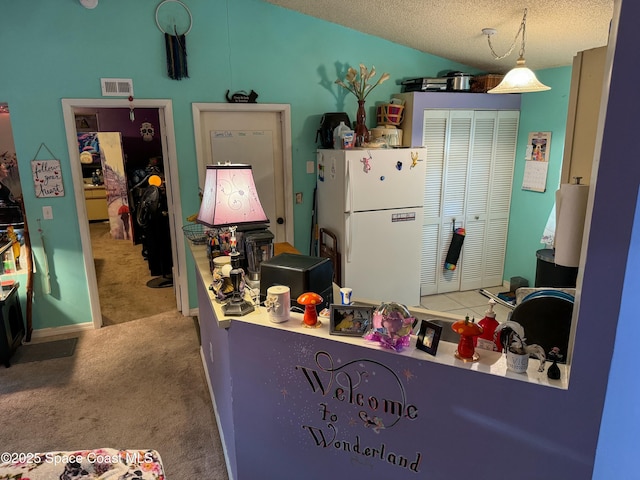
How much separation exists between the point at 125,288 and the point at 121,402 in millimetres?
2303

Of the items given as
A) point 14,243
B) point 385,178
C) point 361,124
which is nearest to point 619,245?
point 385,178

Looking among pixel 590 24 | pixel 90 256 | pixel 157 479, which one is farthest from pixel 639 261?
pixel 90 256

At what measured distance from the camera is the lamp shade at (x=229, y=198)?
2.07 meters

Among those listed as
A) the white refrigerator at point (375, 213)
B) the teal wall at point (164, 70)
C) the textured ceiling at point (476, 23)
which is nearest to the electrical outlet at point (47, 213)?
the teal wall at point (164, 70)

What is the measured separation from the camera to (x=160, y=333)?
12.1 ft

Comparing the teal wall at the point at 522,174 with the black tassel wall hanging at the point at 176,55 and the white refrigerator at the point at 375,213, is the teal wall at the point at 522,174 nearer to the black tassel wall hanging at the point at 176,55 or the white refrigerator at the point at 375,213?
the white refrigerator at the point at 375,213

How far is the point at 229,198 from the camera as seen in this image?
2.08 m

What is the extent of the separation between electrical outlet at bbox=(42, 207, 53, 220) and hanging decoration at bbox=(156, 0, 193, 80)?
4.81 feet

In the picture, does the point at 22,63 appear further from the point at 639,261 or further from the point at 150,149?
the point at 639,261

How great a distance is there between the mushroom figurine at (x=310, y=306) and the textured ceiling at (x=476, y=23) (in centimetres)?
229

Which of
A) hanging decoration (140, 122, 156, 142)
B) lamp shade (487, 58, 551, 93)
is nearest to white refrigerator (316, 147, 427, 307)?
lamp shade (487, 58, 551, 93)

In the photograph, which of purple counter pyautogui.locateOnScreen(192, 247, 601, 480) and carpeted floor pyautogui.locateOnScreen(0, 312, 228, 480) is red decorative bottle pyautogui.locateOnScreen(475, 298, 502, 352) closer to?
purple counter pyautogui.locateOnScreen(192, 247, 601, 480)

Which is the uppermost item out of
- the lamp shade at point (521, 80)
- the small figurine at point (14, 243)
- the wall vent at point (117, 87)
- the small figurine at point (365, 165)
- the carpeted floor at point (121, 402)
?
the wall vent at point (117, 87)

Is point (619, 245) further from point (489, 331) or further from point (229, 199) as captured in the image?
point (229, 199)
